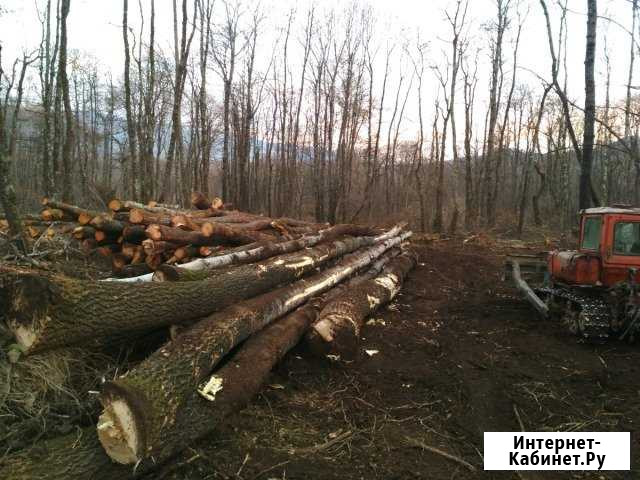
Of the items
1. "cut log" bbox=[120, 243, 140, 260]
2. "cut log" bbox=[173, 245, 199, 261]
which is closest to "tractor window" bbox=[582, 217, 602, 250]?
"cut log" bbox=[173, 245, 199, 261]

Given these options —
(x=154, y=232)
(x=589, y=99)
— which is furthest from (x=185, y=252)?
(x=589, y=99)

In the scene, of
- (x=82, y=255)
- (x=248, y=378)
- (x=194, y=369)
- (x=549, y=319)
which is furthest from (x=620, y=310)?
(x=82, y=255)

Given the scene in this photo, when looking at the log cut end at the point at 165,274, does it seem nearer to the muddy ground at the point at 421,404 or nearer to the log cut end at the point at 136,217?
the muddy ground at the point at 421,404

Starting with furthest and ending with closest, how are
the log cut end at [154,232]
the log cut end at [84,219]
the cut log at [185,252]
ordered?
the log cut end at [84,219] < the cut log at [185,252] < the log cut end at [154,232]

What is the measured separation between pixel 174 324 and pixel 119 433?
4.97ft

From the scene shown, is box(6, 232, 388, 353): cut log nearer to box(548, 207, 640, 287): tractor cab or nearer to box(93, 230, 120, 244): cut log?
box(93, 230, 120, 244): cut log

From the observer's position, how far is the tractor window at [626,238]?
6.53m

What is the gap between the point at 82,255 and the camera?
7.75 metres

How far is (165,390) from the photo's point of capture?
3254 mm

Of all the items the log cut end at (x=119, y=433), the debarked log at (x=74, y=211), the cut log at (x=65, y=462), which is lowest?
the cut log at (x=65, y=462)

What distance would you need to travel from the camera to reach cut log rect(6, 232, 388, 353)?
9.83ft

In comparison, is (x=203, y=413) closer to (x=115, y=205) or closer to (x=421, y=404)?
(x=421, y=404)

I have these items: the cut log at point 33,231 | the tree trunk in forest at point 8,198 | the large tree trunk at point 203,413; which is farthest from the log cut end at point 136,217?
the large tree trunk at point 203,413

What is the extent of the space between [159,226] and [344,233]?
5.00m
